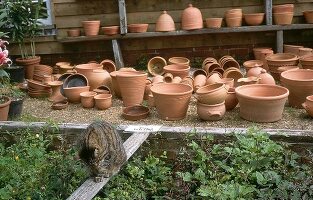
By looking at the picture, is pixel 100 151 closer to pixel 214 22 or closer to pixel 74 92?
pixel 74 92

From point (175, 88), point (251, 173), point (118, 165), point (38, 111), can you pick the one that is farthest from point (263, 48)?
point (118, 165)

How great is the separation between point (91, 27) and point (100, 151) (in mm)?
4676

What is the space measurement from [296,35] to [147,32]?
102 inches

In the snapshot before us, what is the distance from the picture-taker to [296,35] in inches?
275

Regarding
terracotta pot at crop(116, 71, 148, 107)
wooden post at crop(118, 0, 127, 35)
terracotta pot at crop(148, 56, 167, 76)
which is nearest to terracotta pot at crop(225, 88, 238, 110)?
terracotta pot at crop(116, 71, 148, 107)

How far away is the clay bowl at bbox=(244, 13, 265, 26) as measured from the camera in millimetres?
6613

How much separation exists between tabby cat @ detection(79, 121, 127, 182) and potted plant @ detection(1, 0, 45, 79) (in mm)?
4287

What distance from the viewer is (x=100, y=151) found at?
105 inches

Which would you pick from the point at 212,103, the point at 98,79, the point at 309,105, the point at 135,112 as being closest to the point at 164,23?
the point at 98,79

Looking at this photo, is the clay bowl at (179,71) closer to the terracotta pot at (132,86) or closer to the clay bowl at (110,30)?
the terracotta pot at (132,86)

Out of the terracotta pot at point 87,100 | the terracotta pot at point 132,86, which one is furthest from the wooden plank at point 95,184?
the terracotta pot at point 87,100

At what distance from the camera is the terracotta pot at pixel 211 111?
4.22 m

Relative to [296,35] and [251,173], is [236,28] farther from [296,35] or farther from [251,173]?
[251,173]

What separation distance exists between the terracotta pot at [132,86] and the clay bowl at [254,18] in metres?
2.59
